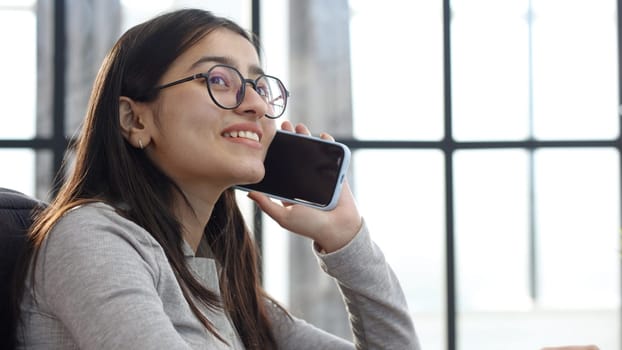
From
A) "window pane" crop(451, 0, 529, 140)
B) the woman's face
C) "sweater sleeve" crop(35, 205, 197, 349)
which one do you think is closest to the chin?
the woman's face

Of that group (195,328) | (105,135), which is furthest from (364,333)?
(105,135)

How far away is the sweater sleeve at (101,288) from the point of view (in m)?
0.95

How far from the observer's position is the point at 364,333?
1.45 metres

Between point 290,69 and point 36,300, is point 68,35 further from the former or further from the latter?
point 36,300

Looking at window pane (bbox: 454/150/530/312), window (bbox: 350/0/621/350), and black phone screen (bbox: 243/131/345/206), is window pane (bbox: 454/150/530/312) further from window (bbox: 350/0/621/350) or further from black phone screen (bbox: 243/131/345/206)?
black phone screen (bbox: 243/131/345/206)

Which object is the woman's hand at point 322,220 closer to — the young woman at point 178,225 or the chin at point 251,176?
the young woman at point 178,225

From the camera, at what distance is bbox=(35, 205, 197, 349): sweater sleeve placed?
951 millimetres

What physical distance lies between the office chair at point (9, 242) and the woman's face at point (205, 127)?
196 mm

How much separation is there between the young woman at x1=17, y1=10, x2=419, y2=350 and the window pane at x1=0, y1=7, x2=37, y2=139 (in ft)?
3.48

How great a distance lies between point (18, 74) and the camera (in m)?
2.36

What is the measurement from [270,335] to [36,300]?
1.60ft

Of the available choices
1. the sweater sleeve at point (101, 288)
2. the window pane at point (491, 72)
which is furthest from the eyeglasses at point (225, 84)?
the window pane at point (491, 72)

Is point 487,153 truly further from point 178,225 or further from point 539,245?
point 178,225

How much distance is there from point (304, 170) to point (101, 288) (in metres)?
0.57
